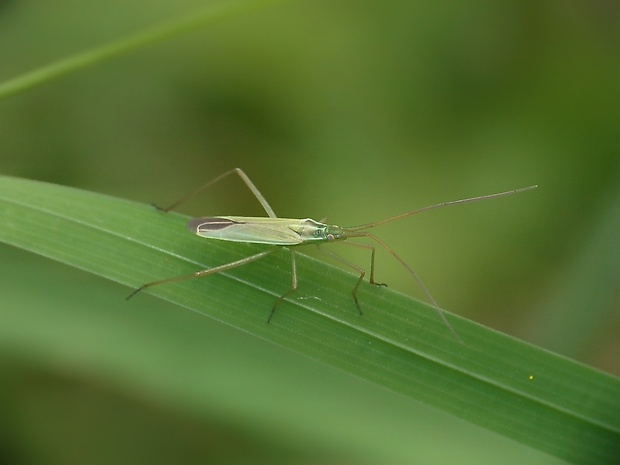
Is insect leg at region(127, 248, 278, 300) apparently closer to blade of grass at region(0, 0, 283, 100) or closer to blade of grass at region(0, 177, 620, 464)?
blade of grass at region(0, 177, 620, 464)

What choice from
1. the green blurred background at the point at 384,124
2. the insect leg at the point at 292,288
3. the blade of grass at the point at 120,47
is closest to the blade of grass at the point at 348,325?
the insect leg at the point at 292,288

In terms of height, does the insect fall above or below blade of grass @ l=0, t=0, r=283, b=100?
below

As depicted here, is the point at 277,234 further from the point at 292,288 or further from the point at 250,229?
the point at 292,288

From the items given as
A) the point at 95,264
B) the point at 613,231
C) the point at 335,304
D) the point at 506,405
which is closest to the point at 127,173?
the point at 95,264

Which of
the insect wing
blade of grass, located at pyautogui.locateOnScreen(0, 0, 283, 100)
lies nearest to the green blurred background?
blade of grass, located at pyautogui.locateOnScreen(0, 0, 283, 100)

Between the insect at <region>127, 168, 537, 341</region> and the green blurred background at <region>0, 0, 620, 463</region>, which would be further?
the green blurred background at <region>0, 0, 620, 463</region>

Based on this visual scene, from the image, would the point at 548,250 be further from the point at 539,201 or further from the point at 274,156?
the point at 274,156
